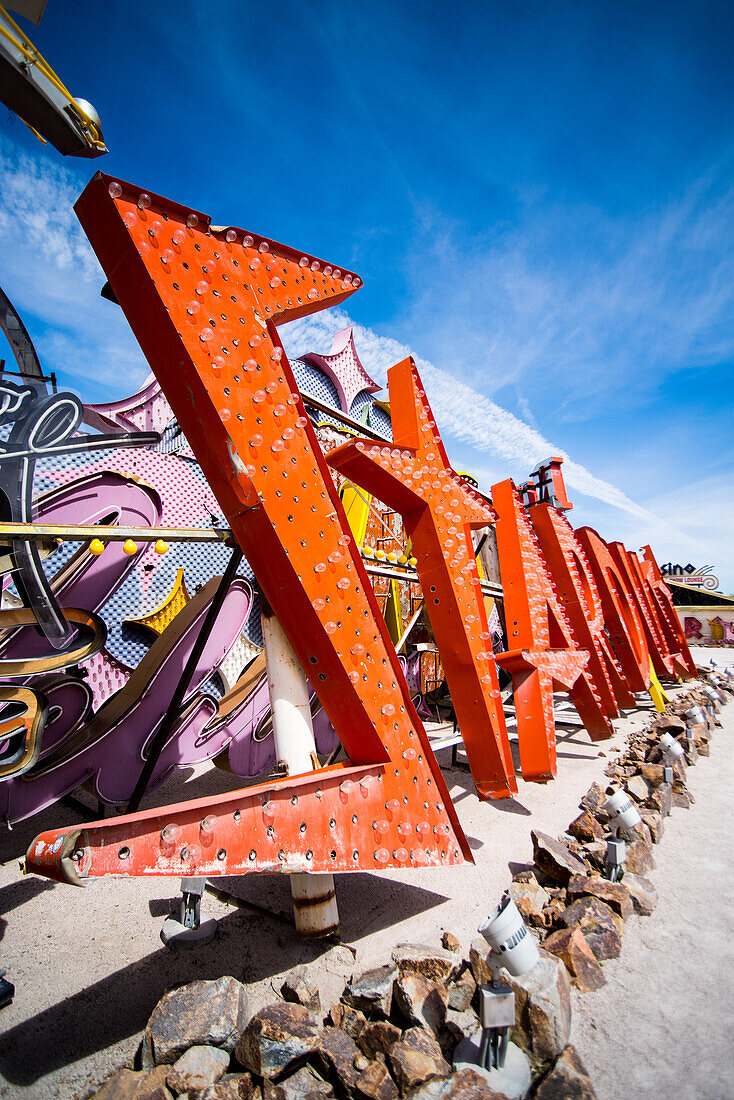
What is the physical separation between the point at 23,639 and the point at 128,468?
3.10m

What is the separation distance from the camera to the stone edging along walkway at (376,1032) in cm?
195

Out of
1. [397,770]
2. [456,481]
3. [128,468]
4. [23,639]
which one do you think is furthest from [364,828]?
[128,468]

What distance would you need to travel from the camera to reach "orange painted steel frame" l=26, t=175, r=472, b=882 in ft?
8.83

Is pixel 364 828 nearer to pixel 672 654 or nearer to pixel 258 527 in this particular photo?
pixel 258 527

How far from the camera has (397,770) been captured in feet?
10.5

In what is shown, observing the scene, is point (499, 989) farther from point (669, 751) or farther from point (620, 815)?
point (669, 751)

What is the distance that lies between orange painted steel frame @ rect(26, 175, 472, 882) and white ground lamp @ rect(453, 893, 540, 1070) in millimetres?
765

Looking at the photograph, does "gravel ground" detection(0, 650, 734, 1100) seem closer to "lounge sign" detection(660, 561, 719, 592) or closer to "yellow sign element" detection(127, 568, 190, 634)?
"yellow sign element" detection(127, 568, 190, 634)

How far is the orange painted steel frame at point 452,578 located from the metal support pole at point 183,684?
137 centimetres

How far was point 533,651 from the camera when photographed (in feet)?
20.2

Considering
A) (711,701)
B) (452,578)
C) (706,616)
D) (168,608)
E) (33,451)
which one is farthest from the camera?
(706,616)

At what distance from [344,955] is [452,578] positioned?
2.95 metres

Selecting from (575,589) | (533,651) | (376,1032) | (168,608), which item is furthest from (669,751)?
(168,608)

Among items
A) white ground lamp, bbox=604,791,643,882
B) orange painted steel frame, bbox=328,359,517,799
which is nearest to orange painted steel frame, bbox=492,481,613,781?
orange painted steel frame, bbox=328,359,517,799
